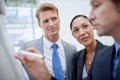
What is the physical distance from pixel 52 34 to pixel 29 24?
3.36ft

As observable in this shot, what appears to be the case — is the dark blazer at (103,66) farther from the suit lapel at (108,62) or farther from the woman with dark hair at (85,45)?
the woman with dark hair at (85,45)

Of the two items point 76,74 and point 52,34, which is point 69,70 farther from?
point 52,34

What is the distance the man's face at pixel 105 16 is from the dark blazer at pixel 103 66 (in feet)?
0.56

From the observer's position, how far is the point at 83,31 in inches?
66.8

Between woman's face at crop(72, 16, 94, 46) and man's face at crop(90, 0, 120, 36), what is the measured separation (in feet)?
2.36

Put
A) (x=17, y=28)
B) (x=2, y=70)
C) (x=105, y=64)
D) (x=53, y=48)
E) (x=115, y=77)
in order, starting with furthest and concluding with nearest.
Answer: (x=17, y=28) → (x=53, y=48) → (x=105, y=64) → (x=115, y=77) → (x=2, y=70)

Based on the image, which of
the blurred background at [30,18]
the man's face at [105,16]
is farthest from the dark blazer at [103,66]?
the blurred background at [30,18]

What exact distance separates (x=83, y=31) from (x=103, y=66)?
0.66 meters

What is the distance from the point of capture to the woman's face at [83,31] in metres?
1.68

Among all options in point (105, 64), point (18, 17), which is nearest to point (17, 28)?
point (18, 17)

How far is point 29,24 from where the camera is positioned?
2.70 m

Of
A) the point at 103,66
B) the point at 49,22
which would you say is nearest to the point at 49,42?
the point at 49,22

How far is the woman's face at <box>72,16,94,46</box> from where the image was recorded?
66.0 inches

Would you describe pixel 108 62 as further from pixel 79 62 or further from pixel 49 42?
pixel 49 42
